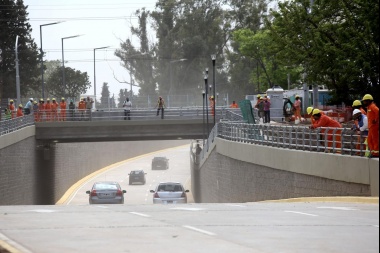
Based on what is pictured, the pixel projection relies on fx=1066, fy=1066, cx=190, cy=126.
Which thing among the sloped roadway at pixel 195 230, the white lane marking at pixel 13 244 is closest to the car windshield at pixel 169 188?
the sloped roadway at pixel 195 230

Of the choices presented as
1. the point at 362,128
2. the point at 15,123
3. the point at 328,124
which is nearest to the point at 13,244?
the point at 362,128

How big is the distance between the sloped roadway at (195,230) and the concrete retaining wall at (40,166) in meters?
29.4

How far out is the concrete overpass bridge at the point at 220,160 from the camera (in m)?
27.2

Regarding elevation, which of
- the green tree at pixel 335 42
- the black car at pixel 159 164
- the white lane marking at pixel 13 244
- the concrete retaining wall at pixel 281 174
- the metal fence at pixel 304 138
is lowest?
the black car at pixel 159 164

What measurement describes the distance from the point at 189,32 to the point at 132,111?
5914 centimetres

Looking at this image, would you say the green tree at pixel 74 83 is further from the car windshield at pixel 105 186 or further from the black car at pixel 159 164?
the car windshield at pixel 105 186

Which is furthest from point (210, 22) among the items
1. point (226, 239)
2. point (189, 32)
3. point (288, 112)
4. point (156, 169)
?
point (226, 239)

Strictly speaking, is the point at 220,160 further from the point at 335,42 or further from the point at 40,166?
the point at 40,166

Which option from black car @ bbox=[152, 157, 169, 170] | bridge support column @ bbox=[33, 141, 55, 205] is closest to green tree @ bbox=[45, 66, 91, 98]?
black car @ bbox=[152, 157, 169, 170]

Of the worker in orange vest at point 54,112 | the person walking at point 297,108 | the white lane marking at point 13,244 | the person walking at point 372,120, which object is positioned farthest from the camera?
the worker in orange vest at point 54,112

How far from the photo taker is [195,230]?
15.2 m

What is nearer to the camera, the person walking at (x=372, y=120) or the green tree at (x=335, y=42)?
the person walking at (x=372, y=120)

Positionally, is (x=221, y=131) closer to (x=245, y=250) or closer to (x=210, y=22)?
(x=245, y=250)

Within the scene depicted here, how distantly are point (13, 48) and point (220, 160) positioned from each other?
7231 cm
